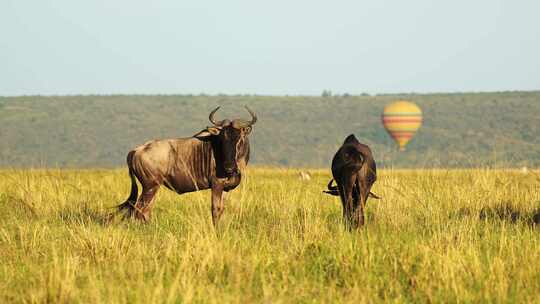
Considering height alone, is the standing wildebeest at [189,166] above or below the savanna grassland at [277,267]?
above

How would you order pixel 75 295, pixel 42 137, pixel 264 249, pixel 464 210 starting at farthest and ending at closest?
pixel 42 137, pixel 464 210, pixel 264 249, pixel 75 295

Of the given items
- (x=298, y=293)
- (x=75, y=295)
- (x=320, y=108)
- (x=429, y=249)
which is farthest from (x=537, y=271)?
(x=320, y=108)

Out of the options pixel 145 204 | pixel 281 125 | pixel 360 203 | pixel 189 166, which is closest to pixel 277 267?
pixel 360 203

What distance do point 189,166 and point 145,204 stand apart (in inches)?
32.3

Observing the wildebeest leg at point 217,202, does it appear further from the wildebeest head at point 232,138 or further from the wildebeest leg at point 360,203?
the wildebeest leg at point 360,203

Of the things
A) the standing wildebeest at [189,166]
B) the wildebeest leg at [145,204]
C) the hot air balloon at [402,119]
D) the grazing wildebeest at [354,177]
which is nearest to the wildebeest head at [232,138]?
the standing wildebeest at [189,166]

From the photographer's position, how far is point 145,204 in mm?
10922

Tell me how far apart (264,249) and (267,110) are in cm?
9719

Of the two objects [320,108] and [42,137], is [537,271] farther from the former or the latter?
[320,108]

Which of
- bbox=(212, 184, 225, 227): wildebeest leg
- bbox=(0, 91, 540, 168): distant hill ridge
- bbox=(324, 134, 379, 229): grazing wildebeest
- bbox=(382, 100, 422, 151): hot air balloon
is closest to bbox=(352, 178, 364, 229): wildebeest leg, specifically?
bbox=(324, 134, 379, 229): grazing wildebeest

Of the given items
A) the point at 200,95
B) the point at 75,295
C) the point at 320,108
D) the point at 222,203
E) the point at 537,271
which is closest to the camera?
the point at 75,295

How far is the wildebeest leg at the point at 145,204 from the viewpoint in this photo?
10.8 m

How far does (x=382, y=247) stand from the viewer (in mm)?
7555

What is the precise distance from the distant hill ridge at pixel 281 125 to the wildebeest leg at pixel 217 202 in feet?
202
